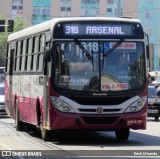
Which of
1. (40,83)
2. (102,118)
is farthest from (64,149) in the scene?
(40,83)

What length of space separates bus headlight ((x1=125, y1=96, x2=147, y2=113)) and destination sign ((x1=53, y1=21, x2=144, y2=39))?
1632 mm

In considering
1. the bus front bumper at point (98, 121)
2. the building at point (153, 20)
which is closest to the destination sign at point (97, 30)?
the bus front bumper at point (98, 121)

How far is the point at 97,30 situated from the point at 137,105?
2.17 m

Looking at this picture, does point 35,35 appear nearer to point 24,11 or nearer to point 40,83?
point 40,83

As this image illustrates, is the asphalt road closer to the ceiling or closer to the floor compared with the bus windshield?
closer to the floor

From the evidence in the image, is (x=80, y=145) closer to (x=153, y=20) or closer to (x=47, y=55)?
(x=47, y=55)

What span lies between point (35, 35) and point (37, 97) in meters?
1.87

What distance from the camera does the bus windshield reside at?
16.4m

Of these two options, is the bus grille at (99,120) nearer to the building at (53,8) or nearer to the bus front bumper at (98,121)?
the bus front bumper at (98,121)

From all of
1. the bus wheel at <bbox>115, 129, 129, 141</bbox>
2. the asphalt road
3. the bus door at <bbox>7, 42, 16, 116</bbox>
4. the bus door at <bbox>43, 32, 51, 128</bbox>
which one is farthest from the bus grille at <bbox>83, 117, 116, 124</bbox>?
the bus door at <bbox>7, 42, 16, 116</bbox>

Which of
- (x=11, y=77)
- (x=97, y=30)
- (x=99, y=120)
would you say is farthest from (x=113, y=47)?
(x=11, y=77)

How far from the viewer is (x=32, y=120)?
1889cm

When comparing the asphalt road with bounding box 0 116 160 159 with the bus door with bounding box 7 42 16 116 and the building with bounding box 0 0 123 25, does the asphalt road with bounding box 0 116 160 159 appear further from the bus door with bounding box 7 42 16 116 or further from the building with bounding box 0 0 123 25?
the building with bounding box 0 0 123 25

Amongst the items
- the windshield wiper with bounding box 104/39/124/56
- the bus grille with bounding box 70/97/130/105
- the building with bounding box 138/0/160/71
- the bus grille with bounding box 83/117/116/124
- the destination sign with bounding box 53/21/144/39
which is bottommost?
the building with bounding box 138/0/160/71
